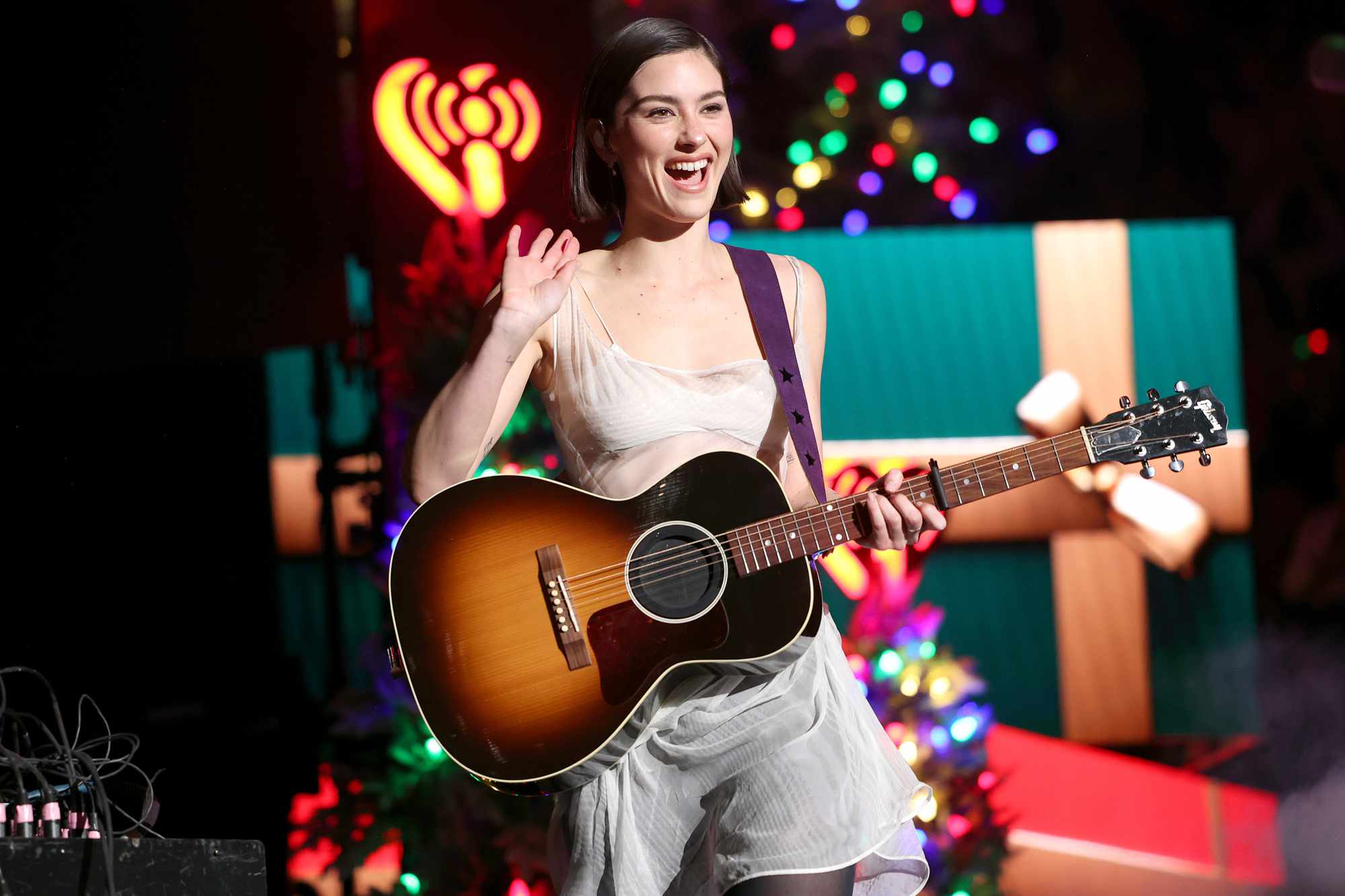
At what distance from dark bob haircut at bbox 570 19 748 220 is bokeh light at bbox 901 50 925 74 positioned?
224 cm

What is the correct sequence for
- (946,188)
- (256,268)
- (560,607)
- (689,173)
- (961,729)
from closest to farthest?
(560,607), (689,173), (961,729), (256,268), (946,188)

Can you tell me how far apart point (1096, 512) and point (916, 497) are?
2674mm

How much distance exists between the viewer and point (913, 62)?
4.48 meters

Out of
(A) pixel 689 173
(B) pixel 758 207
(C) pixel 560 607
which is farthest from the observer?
(B) pixel 758 207

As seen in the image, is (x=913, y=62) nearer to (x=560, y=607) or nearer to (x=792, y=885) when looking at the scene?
(x=560, y=607)

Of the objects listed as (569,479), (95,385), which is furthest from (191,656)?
(569,479)

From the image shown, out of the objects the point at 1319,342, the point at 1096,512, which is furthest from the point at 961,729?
the point at 1319,342

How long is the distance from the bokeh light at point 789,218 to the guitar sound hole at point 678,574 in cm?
256

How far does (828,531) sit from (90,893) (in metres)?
1.17

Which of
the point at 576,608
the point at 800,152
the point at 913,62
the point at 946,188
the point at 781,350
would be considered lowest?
the point at 576,608

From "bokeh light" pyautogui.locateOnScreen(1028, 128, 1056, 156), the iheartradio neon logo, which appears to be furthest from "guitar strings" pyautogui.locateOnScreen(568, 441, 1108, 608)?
"bokeh light" pyautogui.locateOnScreen(1028, 128, 1056, 156)

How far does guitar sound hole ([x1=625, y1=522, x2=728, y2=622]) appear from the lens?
6.78 feet

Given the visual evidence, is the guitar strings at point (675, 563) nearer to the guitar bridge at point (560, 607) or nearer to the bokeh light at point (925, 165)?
the guitar bridge at point (560, 607)

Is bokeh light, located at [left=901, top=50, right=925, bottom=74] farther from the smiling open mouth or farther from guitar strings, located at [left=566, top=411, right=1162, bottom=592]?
guitar strings, located at [left=566, top=411, right=1162, bottom=592]
